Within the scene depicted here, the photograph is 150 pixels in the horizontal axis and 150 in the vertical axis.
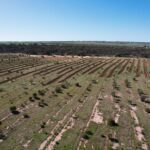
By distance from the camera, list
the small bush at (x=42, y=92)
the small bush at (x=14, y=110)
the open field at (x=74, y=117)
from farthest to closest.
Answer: the small bush at (x=42, y=92) → the small bush at (x=14, y=110) → the open field at (x=74, y=117)

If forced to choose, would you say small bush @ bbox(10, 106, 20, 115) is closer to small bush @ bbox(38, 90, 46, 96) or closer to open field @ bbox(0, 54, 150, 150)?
open field @ bbox(0, 54, 150, 150)

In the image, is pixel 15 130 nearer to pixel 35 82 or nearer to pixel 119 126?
pixel 119 126

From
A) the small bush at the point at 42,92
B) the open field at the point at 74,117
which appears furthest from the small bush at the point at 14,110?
the small bush at the point at 42,92

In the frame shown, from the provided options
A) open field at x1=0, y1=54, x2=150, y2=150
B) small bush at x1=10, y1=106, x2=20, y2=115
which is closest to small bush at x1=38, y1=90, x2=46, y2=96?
open field at x1=0, y1=54, x2=150, y2=150

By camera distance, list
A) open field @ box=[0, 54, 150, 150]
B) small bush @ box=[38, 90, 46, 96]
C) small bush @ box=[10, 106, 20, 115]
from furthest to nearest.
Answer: small bush @ box=[38, 90, 46, 96] < small bush @ box=[10, 106, 20, 115] < open field @ box=[0, 54, 150, 150]

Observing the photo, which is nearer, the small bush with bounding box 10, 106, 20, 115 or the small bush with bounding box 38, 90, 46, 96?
the small bush with bounding box 10, 106, 20, 115

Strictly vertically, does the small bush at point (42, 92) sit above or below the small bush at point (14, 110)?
below

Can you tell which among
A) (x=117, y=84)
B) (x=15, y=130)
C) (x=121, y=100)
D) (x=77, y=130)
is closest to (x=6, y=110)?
(x=15, y=130)

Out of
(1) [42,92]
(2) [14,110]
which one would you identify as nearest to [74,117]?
(2) [14,110]

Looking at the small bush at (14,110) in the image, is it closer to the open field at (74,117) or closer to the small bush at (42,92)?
the open field at (74,117)

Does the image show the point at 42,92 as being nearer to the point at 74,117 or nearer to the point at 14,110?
the point at 14,110

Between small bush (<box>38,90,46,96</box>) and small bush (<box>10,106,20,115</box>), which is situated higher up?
small bush (<box>10,106,20,115</box>)
